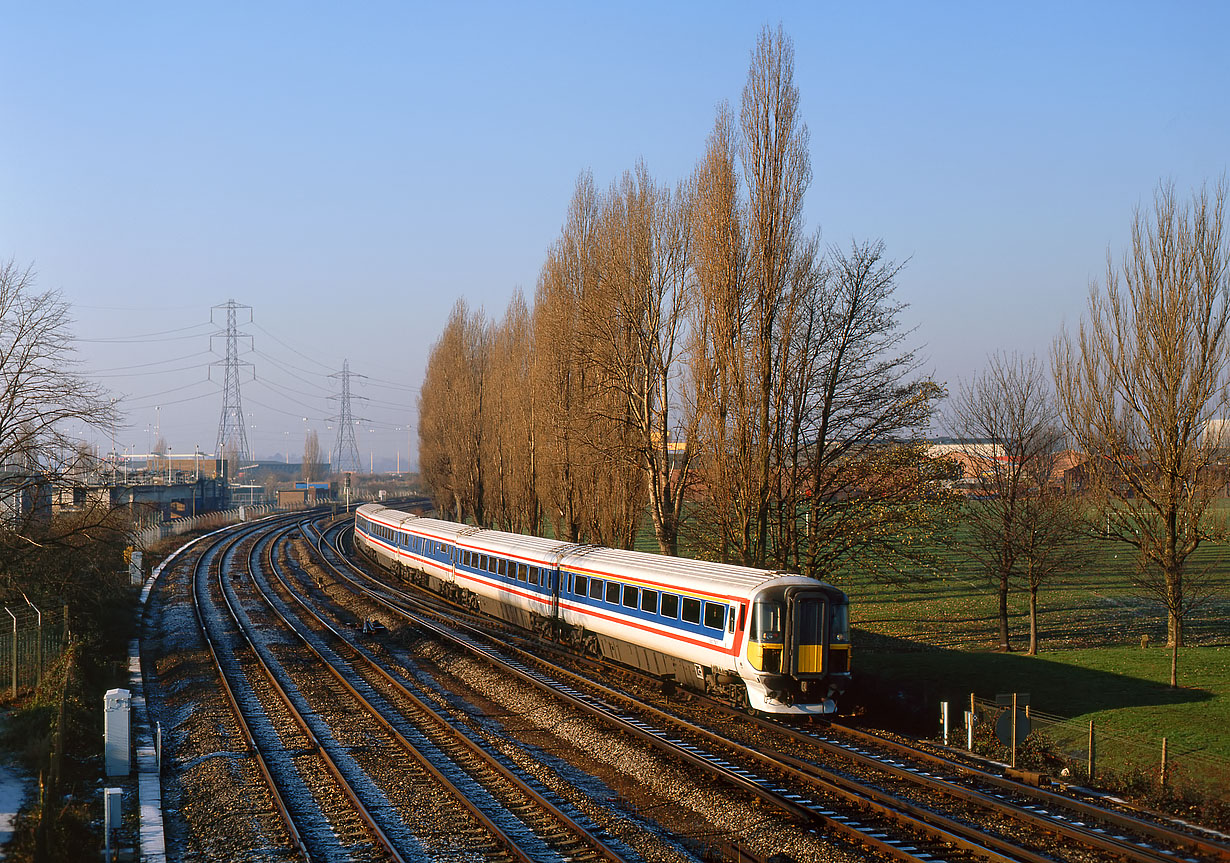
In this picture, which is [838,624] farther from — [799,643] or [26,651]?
[26,651]

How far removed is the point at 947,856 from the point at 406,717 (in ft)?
36.3

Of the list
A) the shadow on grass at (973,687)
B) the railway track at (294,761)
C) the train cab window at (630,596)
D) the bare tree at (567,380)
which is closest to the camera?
the railway track at (294,761)

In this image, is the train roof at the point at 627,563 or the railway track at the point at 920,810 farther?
the train roof at the point at 627,563

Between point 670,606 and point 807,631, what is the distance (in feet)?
12.3

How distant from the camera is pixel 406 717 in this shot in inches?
736

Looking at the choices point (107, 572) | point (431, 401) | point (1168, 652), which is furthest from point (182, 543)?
point (1168, 652)

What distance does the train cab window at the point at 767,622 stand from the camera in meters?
17.3

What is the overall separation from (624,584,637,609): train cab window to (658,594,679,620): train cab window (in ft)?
5.12

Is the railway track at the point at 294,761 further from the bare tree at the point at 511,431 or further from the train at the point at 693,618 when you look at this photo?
the bare tree at the point at 511,431

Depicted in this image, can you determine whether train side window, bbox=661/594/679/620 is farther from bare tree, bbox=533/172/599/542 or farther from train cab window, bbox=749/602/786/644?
bare tree, bbox=533/172/599/542

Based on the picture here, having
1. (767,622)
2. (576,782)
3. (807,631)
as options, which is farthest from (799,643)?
(576,782)

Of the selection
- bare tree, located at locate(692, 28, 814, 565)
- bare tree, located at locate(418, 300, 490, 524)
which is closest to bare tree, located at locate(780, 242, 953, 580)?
bare tree, located at locate(692, 28, 814, 565)

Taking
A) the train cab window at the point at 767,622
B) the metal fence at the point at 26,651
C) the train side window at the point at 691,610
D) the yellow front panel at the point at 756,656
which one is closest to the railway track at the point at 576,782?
the yellow front panel at the point at 756,656

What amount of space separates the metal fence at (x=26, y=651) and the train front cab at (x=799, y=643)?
611 inches
